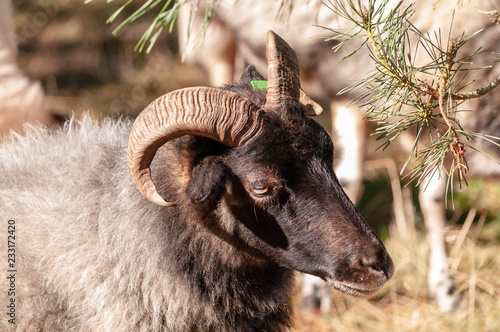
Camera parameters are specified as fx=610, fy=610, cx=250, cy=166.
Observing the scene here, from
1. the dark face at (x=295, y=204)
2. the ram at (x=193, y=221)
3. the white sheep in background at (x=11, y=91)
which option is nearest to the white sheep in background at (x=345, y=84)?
the white sheep in background at (x=11, y=91)

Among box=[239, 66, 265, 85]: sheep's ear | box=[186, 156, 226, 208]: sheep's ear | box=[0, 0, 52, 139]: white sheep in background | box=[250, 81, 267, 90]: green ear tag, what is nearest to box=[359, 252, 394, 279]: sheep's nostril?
box=[186, 156, 226, 208]: sheep's ear

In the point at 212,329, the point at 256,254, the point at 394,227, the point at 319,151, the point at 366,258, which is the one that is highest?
the point at 319,151

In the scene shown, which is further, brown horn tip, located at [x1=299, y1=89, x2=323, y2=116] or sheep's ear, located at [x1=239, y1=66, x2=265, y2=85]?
sheep's ear, located at [x1=239, y1=66, x2=265, y2=85]

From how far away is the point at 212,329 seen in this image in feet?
10.0

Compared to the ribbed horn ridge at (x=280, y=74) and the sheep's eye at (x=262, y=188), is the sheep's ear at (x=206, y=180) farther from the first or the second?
the ribbed horn ridge at (x=280, y=74)

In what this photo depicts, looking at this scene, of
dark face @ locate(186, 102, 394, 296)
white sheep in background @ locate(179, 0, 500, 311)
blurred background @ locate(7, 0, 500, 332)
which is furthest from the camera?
blurred background @ locate(7, 0, 500, 332)

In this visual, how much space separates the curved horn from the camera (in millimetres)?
2559

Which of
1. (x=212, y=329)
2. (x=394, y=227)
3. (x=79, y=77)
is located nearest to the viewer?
(x=212, y=329)

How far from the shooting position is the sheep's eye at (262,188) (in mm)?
2680

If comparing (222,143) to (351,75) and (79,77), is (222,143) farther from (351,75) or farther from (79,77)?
(79,77)

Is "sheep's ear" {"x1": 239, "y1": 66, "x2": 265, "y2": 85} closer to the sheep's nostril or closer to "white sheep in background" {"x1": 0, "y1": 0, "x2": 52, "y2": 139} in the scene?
the sheep's nostril

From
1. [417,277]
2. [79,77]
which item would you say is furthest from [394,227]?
[79,77]

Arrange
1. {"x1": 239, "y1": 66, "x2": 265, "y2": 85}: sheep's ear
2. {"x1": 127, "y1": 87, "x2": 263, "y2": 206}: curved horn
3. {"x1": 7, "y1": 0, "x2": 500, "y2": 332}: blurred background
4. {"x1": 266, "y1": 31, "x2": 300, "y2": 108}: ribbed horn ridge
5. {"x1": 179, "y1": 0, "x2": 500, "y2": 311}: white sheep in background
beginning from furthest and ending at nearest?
{"x1": 7, "y1": 0, "x2": 500, "y2": 332}: blurred background < {"x1": 179, "y1": 0, "x2": 500, "y2": 311}: white sheep in background < {"x1": 239, "y1": 66, "x2": 265, "y2": 85}: sheep's ear < {"x1": 266, "y1": 31, "x2": 300, "y2": 108}: ribbed horn ridge < {"x1": 127, "y1": 87, "x2": 263, "y2": 206}: curved horn

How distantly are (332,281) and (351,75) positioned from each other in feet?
8.95
